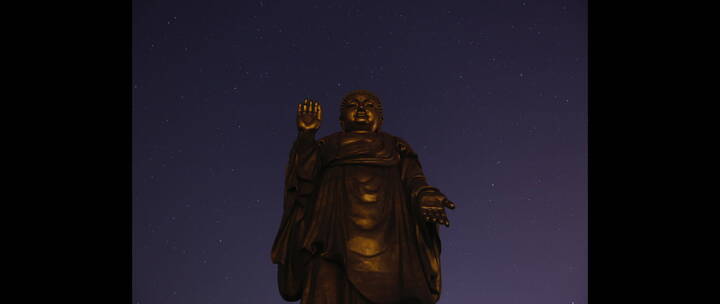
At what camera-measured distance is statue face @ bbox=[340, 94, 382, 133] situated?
7.11 metres

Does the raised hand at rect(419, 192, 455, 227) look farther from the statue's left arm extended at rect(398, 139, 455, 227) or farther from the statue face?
the statue face

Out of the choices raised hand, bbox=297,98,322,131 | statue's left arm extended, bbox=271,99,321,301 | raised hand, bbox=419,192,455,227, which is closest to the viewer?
raised hand, bbox=419,192,455,227

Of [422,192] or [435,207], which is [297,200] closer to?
[422,192]

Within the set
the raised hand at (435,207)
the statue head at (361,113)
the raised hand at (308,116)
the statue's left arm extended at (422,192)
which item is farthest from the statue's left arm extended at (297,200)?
the raised hand at (435,207)

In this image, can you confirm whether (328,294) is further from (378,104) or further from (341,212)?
(378,104)

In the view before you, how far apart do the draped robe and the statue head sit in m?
0.11

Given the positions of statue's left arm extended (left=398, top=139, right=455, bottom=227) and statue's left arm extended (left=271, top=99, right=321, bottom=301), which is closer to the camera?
statue's left arm extended (left=398, top=139, right=455, bottom=227)

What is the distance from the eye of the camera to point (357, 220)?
6.77m

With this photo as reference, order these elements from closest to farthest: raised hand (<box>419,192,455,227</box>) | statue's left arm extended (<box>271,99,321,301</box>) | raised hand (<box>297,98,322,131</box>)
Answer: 1. raised hand (<box>419,192,455,227</box>)
2. statue's left arm extended (<box>271,99,321,301</box>)
3. raised hand (<box>297,98,322,131</box>)

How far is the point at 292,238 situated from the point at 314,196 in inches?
12.7

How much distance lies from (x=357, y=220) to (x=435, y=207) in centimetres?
52

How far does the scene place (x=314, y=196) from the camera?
22.9 feet

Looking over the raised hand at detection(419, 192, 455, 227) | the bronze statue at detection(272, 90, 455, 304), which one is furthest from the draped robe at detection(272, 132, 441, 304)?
the raised hand at detection(419, 192, 455, 227)

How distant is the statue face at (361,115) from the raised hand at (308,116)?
20 cm
